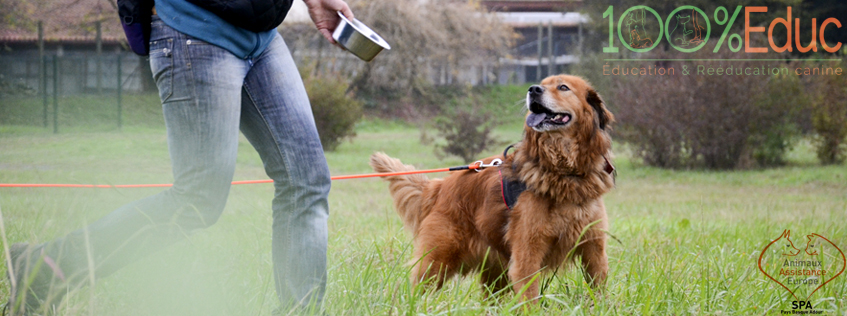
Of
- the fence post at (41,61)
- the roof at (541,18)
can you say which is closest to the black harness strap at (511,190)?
the fence post at (41,61)

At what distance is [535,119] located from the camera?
110 inches

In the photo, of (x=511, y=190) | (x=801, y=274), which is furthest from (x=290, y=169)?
(x=801, y=274)

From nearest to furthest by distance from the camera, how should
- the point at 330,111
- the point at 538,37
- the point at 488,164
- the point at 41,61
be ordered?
the point at 488,164 → the point at 41,61 → the point at 330,111 → the point at 538,37

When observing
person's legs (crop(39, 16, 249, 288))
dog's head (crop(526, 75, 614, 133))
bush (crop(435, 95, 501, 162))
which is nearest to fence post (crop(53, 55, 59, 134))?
bush (crop(435, 95, 501, 162))

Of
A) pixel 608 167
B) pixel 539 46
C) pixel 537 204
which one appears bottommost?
pixel 539 46

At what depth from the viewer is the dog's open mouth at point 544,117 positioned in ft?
9.14

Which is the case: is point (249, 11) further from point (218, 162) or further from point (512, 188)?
point (512, 188)

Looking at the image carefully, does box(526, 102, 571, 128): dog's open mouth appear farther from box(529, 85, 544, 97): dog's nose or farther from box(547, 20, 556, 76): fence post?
box(547, 20, 556, 76): fence post

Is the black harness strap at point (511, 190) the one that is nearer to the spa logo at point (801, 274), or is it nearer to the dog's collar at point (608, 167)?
the dog's collar at point (608, 167)

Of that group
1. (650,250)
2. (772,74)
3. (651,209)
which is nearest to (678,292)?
(650,250)

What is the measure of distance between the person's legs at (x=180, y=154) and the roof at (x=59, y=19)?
9.46 meters

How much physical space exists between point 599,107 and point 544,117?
1.01 feet

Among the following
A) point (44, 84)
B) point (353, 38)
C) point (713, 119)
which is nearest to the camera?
point (353, 38)

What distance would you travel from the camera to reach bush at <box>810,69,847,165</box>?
10.8 meters
